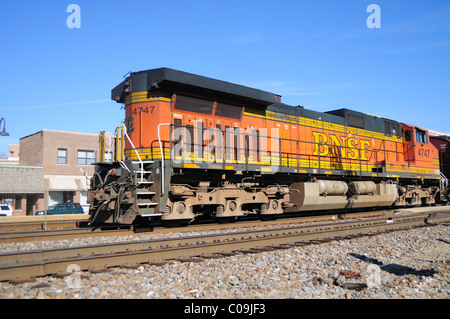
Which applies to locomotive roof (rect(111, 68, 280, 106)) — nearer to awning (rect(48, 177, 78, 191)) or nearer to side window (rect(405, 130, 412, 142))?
side window (rect(405, 130, 412, 142))

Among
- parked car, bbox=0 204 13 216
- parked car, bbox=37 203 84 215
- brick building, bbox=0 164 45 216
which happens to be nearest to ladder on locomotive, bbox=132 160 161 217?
parked car, bbox=37 203 84 215

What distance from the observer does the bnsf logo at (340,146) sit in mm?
12641

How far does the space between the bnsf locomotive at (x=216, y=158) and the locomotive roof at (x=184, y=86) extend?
0.09 ft

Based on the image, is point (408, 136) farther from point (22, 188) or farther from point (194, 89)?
point (22, 188)

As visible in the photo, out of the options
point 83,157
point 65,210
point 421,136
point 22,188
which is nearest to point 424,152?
point 421,136

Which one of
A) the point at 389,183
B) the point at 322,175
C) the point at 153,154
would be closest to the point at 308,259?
the point at 153,154

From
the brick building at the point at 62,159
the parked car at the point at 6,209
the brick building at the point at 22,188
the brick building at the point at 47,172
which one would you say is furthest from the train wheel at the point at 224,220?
the brick building at the point at 22,188

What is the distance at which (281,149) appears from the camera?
11172mm

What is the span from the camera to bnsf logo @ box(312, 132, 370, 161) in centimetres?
1264

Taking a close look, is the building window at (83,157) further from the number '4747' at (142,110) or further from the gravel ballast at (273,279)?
the gravel ballast at (273,279)

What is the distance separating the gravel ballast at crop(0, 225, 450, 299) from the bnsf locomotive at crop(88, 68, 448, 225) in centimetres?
311

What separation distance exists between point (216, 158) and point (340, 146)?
6019 millimetres
